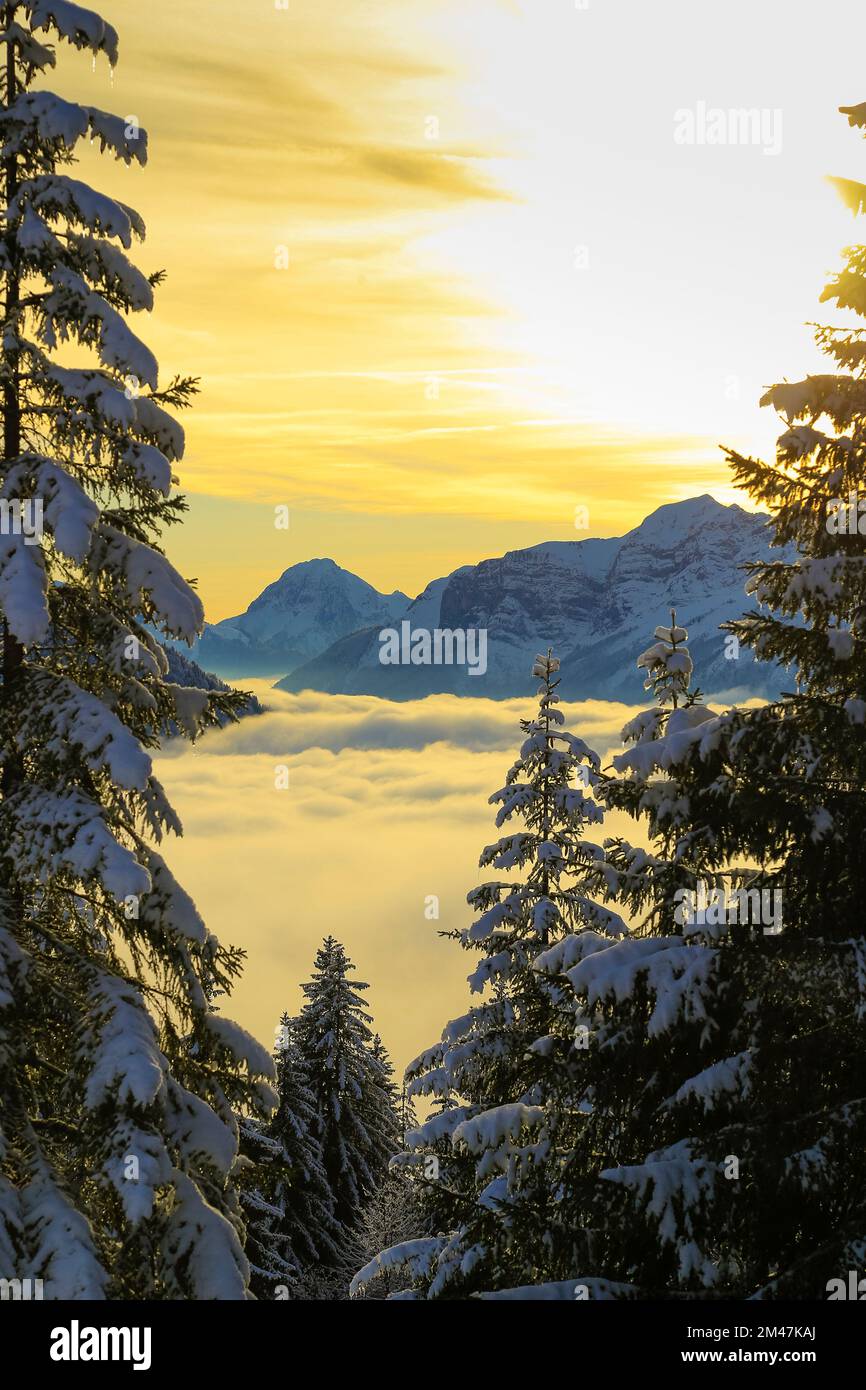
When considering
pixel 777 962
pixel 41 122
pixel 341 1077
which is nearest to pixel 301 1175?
pixel 341 1077

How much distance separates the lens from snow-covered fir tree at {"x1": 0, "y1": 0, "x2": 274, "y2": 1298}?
7738 mm

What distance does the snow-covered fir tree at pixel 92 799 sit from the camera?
7738mm

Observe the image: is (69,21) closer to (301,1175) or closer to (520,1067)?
(520,1067)

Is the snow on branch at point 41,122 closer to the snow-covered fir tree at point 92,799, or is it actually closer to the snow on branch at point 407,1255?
the snow-covered fir tree at point 92,799

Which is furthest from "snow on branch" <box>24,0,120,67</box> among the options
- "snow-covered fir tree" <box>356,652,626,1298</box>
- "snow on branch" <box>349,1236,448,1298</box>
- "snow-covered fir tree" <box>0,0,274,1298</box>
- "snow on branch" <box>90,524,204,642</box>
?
"snow on branch" <box>349,1236,448,1298</box>

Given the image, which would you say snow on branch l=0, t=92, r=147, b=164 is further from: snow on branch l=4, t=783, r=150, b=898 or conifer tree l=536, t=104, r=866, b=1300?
conifer tree l=536, t=104, r=866, b=1300

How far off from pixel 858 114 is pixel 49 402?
6.80m

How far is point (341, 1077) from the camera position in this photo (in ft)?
145

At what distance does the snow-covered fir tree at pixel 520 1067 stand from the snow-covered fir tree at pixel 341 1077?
79.2 ft

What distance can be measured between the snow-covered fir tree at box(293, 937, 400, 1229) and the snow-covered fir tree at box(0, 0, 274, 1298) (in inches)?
1374

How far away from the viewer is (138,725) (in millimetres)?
9805

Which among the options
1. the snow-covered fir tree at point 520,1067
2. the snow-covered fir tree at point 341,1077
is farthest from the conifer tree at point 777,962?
the snow-covered fir tree at point 341,1077
